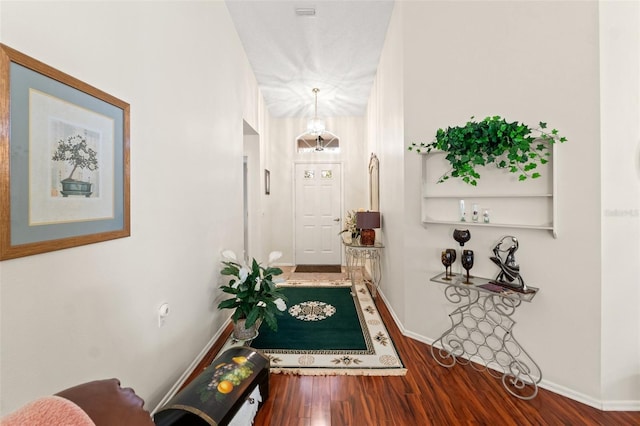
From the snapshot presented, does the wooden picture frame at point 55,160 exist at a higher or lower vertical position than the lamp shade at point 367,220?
higher

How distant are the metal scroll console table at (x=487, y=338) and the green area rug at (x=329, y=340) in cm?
48

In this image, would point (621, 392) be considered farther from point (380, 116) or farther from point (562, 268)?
point (380, 116)

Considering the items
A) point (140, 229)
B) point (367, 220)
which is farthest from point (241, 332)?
point (367, 220)

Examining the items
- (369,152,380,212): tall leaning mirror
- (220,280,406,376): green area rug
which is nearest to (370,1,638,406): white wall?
(220,280,406,376): green area rug

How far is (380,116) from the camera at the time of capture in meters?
3.43

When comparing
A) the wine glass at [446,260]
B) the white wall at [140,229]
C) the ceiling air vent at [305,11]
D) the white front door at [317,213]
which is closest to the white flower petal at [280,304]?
the white wall at [140,229]

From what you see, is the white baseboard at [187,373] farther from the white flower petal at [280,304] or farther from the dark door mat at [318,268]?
the dark door mat at [318,268]

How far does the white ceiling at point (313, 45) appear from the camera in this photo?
8.43ft

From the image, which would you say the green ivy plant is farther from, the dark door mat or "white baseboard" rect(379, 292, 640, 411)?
the dark door mat

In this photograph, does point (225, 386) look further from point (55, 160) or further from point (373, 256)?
point (373, 256)

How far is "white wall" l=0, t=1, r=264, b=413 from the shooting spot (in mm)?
856

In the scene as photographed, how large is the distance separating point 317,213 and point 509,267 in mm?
3681

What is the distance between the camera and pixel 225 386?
1336 millimetres

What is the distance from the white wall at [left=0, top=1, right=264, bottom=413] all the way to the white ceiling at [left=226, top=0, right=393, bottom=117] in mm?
482
